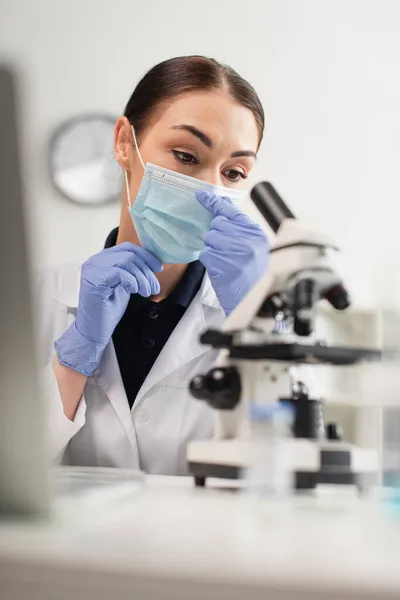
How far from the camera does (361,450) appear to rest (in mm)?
668

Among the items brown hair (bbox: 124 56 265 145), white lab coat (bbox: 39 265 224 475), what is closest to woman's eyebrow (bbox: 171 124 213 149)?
brown hair (bbox: 124 56 265 145)

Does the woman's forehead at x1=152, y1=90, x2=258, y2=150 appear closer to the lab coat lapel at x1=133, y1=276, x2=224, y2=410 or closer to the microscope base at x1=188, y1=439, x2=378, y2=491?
the lab coat lapel at x1=133, y1=276, x2=224, y2=410

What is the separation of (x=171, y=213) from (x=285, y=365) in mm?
732

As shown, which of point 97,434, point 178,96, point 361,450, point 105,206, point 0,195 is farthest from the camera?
point 105,206

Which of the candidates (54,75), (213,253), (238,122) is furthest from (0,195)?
(54,75)

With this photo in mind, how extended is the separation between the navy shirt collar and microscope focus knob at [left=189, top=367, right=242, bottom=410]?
0.82m

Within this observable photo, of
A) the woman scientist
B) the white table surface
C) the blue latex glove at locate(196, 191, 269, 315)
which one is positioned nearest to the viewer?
the white table surface

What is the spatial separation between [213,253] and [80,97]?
64.8 inches

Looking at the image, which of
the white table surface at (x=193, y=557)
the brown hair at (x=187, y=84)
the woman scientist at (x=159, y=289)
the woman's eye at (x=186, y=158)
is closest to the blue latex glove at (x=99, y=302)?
the woman scientist at (x=159, y=289)

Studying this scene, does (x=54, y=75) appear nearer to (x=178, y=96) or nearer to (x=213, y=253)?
(x=178, y=96)

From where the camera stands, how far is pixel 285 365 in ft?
2.45

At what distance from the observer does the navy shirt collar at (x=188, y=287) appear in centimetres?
150

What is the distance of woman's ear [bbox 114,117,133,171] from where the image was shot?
155 centimetres

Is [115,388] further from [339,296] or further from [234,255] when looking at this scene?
[339,296]
